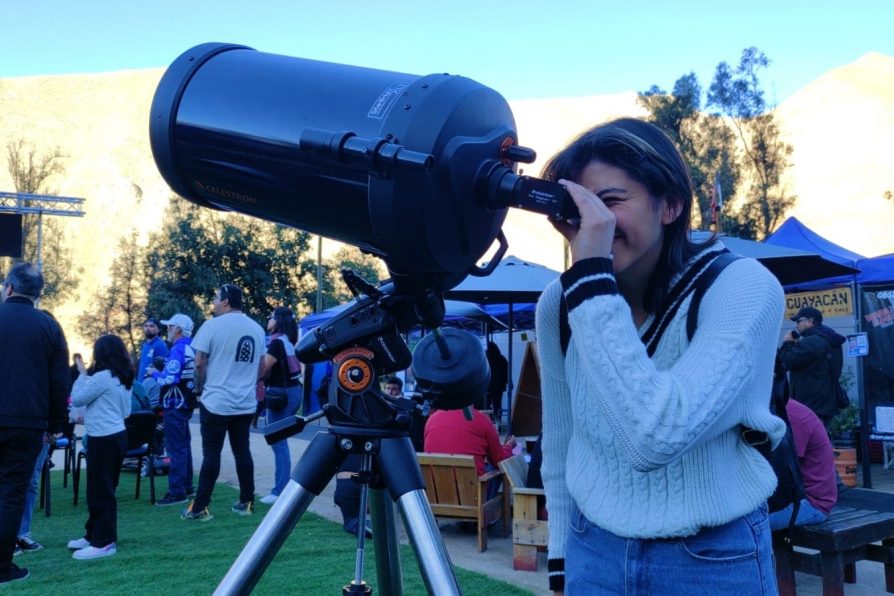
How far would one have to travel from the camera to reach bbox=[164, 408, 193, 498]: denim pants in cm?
802

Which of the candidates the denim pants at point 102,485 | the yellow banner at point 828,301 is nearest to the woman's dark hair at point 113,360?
the denim pants at point 102,485

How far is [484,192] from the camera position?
159 cm

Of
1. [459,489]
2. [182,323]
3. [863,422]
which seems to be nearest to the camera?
[459,489]

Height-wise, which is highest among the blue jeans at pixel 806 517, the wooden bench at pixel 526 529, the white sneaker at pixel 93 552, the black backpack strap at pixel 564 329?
the black backpack strap at pixel 564 329

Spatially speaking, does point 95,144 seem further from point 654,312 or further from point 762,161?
point 654,312

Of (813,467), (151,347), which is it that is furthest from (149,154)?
(813,467)

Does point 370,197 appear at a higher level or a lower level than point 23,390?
higher

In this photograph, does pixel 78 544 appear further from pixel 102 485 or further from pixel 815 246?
pixel 815 246

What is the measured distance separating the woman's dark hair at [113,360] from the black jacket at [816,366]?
725 centimetres

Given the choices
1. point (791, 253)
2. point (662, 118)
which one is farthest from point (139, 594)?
point (662, 118)

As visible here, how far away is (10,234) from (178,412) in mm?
14378

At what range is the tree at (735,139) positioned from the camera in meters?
28.7

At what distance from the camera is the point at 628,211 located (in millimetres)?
1543

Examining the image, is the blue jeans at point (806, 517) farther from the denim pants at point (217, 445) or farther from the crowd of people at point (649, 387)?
the denim pants at point (217, 445)
